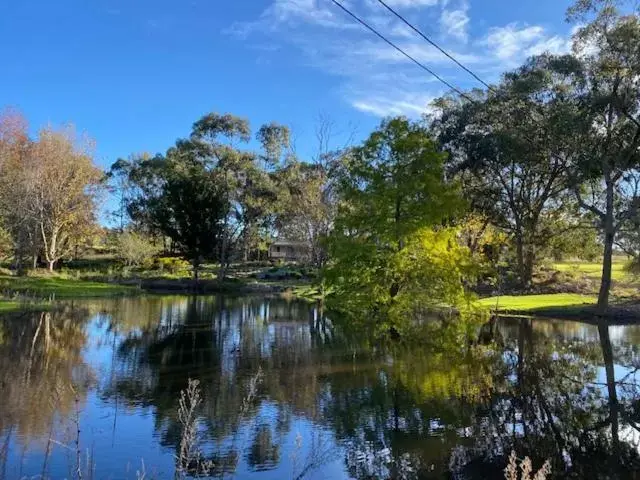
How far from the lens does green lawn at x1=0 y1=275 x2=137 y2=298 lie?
34.0 m

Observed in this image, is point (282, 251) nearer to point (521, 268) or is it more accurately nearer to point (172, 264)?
point (172, 264)

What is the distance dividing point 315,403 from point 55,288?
30246 mm

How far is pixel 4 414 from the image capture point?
32.1ft

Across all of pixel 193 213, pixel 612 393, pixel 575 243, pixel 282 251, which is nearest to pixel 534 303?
pixel 575 243

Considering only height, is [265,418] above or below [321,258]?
below

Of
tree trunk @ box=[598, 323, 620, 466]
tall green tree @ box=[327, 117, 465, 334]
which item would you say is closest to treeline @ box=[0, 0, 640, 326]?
tall green tree @ box=[327, 117, 465, 334]

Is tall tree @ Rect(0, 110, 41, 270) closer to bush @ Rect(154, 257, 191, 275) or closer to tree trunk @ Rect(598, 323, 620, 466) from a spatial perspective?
bush @ Rect(154, 257, 191, 275)

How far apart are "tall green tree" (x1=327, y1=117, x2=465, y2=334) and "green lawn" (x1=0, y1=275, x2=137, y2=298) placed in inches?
834

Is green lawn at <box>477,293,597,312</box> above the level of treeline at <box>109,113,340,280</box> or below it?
below

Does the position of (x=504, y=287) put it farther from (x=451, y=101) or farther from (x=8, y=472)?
(x=8, y=472)

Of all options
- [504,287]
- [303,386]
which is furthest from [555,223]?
[303,386]

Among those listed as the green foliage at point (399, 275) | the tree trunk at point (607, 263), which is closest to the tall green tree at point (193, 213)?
the tree trunk at point (607, 263)

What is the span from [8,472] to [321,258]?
42.9 metres

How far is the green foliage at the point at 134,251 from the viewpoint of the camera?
5700 centimetres
